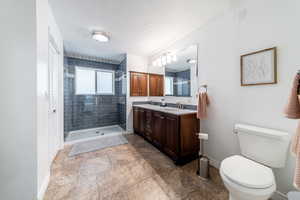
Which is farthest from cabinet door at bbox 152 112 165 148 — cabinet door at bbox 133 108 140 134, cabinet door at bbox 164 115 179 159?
cabinet door at bbox 133 108 140 134

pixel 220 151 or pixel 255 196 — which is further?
pixel 220 151

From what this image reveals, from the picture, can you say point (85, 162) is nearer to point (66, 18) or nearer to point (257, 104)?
point (66, 18)

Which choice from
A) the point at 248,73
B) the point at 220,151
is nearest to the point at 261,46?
the point at 248,73

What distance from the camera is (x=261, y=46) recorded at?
4.40ft

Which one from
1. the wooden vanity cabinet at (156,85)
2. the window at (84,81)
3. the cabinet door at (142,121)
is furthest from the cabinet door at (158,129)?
the window at (84,81)

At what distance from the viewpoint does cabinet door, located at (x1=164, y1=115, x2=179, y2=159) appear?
187cm

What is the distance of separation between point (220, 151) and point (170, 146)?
78 centimetres

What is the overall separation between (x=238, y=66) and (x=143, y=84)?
8.14 feet

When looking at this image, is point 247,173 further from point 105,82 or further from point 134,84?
point 105,82

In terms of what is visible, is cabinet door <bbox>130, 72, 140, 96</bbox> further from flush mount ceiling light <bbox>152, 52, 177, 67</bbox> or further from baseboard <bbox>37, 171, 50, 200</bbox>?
baseboard <bbox>37, 171, 50, 200</bbox>

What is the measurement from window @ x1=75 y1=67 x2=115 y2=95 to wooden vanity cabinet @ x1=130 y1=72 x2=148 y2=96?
4.26 feet

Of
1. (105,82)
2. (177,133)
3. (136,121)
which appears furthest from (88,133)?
(177,133)

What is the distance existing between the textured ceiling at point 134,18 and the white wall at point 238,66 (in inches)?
11.3

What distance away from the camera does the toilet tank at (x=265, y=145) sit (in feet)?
3.66
